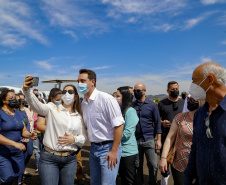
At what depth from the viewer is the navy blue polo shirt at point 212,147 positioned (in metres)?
1.38

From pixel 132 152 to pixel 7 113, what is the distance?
95.5 inches

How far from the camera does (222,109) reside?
4.64 ft

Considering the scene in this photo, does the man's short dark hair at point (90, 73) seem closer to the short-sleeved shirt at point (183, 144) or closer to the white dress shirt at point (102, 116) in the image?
the white dress shirt at point (102, 116)

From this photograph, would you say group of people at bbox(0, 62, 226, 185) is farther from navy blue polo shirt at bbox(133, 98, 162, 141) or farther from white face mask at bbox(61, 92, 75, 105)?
navy blue polo shirt at bbox(133, 98, 162, 141)

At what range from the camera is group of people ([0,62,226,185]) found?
4.95ft

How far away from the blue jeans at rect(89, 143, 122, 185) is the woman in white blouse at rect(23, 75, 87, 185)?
25 centimetres

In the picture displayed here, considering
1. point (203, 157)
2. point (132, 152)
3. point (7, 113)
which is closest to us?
point (203, 157)

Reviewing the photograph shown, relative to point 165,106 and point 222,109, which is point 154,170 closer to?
point 165,106

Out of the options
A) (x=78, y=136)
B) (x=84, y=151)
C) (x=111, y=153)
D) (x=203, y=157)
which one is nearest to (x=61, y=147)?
(x=78, y=136)

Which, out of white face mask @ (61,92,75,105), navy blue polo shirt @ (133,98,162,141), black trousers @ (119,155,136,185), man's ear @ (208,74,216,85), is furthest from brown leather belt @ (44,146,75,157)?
navy blue polo shirt @ (133,98,162,141)

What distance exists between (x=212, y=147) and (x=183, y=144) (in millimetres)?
1253

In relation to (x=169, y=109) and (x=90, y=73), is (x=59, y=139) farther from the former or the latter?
(x=169, y=109)

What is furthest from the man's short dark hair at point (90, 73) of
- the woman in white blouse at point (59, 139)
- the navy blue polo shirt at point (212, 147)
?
the navy blue polo shirt at point (212, 147)

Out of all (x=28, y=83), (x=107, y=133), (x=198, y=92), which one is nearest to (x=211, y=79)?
(x=198, y=92)
